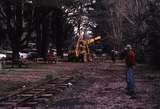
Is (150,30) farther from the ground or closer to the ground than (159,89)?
farther from the ground

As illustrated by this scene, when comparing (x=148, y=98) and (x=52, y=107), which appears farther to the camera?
(x=148, y=98)

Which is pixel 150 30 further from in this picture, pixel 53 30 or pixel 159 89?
pixel 53 30

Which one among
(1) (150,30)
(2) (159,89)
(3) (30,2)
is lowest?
(2) (159,89)

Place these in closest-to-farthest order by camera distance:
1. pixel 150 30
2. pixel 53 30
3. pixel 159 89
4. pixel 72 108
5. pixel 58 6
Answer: pixel 72 108 < pixel 159 89 < pixel 150 30 < pixel 58 6 < pixel 53 30

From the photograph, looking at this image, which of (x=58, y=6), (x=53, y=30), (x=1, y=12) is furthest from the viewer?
(x=53, y=30)

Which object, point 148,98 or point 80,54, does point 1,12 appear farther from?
point 148,98

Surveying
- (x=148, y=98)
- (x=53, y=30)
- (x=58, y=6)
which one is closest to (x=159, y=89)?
(x=148, y=98)

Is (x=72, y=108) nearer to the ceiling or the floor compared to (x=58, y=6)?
nearer to the floor

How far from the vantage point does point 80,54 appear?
7569cm

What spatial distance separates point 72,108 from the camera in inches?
723

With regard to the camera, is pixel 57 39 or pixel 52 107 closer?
pixel 52 107

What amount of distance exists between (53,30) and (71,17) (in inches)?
266

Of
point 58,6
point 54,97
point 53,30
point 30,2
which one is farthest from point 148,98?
point 53,30

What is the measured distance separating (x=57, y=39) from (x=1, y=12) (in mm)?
34614
